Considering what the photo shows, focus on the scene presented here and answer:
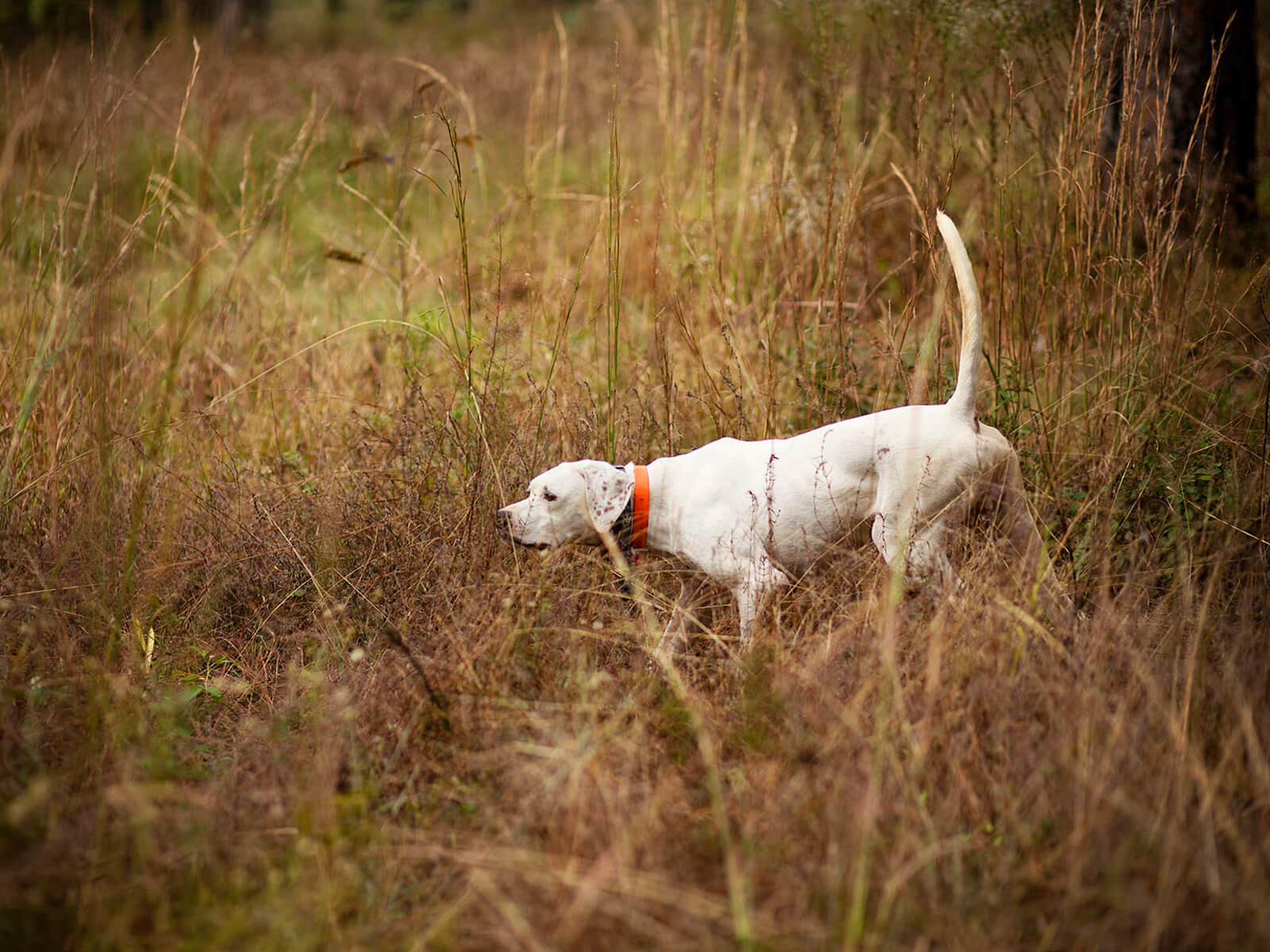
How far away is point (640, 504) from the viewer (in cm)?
260

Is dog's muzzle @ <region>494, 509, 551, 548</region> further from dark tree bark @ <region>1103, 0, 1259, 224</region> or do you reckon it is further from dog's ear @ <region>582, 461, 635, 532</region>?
dark tree bark @ <region>1103, 0, 1259, 224</region>

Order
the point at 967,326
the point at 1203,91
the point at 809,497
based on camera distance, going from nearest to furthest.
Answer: the point at 967,326 → the point at 809,497 → the point at 1203,91

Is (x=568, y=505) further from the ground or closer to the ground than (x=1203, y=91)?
closer to the ground

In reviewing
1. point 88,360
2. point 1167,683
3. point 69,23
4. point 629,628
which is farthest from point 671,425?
point 69,23

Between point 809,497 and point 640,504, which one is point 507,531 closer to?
point 640,504

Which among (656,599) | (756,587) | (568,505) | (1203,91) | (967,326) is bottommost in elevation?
(656,599)

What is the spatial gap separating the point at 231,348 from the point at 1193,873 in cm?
374

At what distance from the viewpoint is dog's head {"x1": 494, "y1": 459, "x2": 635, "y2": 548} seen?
8.46 feet

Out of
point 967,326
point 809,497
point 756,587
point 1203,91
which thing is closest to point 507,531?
point 756,587

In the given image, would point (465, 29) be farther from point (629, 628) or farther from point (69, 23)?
point (629, 628)

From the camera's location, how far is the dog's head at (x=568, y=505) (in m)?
2.58

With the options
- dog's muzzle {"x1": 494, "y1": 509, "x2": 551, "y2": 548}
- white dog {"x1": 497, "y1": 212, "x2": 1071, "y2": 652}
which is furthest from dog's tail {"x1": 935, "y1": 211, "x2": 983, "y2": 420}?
dog's muzzle {"x1": 494, "y1": 509, "x2": 551, "y2": 548}

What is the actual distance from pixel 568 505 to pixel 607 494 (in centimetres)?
11

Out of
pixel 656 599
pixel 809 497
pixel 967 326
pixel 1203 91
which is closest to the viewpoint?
pixel 967 326
